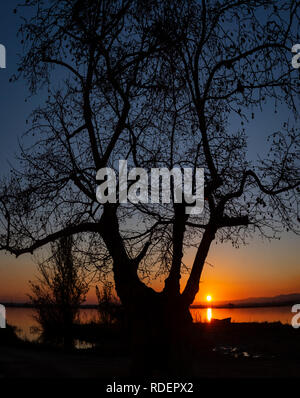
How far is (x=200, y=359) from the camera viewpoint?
645 inches

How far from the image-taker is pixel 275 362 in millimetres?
15641

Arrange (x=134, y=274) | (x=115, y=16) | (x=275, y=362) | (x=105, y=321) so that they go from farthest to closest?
(x=105, y=321), (x=275, y=362), (x=134, y=274), (x=115, y=16)

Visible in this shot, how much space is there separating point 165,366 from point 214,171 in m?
3.85

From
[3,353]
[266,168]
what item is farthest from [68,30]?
[3,353]

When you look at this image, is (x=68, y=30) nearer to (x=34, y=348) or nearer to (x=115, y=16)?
(x=115, y=16)

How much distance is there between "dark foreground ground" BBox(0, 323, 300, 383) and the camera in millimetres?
12461

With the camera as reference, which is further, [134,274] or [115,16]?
[134,274]

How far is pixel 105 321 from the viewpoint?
86.0 ft

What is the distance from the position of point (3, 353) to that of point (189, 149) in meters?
10.6

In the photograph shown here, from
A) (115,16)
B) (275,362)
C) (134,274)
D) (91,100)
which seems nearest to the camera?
(115,16)

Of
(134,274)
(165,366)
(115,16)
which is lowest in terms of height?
(165,366)

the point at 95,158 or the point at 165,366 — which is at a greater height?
the point at 95,158

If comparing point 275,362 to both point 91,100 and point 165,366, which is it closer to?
point 165,366

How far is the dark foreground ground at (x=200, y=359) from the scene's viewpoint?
40.9 ft
